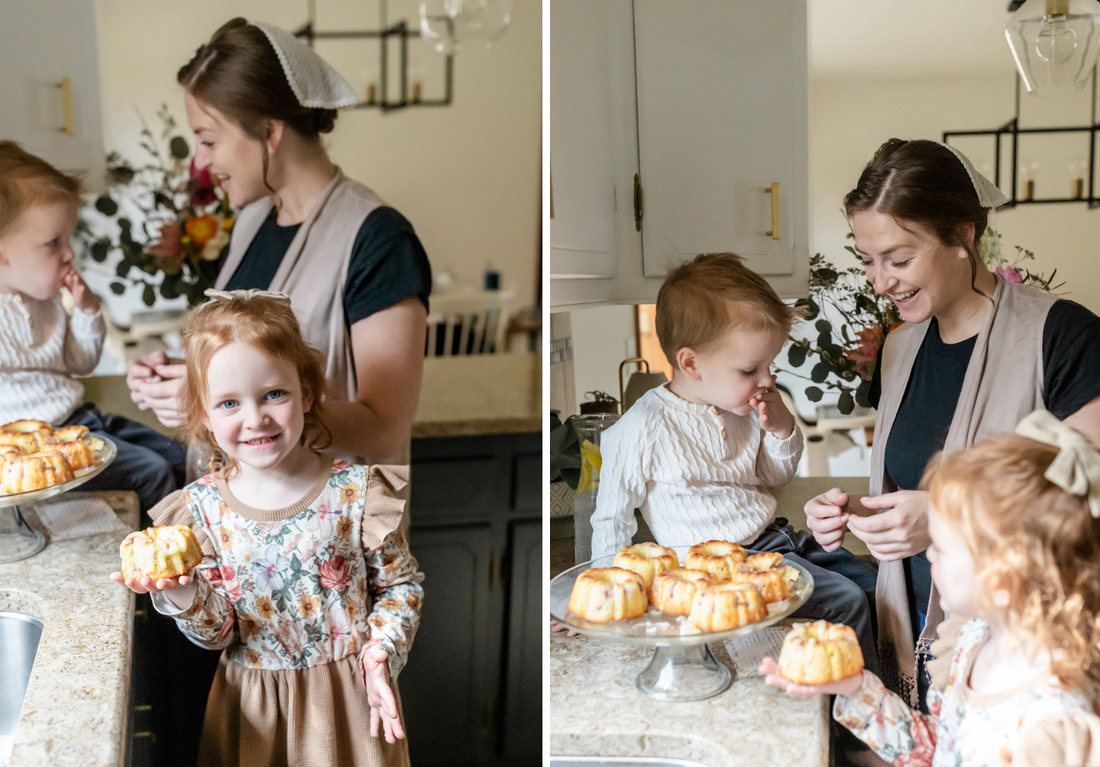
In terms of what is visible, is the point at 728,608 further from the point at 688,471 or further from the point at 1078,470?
the point at 1078,470

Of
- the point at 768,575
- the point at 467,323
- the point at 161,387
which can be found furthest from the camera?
the point at 467,323

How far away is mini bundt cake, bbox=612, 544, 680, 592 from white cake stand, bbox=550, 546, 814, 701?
19 mm

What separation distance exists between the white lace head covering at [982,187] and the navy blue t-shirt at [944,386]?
4.2 inches

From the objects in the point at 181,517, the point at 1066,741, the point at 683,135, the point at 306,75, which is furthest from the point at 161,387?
the point at 1066,741

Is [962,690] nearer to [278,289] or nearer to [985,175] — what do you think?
[985,175]

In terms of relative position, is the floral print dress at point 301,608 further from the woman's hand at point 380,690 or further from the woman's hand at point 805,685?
the woman's hand at point 805,685

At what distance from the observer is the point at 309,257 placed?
128cm

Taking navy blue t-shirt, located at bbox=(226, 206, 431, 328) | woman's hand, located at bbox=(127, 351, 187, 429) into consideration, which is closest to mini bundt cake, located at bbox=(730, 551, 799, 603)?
navy blue t-shirt, located at bbox=(226, 206, 431, 328)

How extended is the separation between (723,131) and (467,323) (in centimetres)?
171

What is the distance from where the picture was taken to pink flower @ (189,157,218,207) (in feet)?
4.97

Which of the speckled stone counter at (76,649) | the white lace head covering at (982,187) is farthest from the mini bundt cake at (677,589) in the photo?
the speckled stone counter at (76,649)

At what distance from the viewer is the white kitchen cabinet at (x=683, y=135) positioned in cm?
88

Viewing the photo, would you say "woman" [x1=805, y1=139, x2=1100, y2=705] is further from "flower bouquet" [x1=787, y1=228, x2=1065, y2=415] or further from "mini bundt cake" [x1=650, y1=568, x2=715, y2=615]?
"mini bundt cake" [x1=650, y1=568, x2=715, y2=615]

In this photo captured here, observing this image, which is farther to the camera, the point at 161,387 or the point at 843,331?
the point at 161,387
